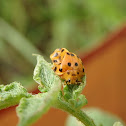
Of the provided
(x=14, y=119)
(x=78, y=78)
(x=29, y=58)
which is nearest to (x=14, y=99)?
(x=78, y=78)

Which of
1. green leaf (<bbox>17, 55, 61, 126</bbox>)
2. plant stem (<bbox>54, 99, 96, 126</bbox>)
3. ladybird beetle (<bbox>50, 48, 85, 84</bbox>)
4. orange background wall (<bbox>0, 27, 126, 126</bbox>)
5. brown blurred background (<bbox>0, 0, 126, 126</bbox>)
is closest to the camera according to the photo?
green leaf (<bbox>17, 55, 61, 126</bbox>)

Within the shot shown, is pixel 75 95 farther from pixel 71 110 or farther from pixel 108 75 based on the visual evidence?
pixel 108 75

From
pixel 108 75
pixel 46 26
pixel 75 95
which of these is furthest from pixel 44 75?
pixel 46 26

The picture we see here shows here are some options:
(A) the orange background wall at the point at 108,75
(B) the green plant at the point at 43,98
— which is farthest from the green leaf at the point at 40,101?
(A) the orange background wall at the point at 108,75

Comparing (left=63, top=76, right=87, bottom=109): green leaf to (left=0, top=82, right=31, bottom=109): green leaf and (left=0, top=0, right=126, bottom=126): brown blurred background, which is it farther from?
(left=0, top=0, right=126, bottom=126): brown blurred background

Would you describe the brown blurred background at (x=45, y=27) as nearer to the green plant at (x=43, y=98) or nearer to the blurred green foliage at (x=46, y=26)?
the blurred green foliage at (x=46, y=26)

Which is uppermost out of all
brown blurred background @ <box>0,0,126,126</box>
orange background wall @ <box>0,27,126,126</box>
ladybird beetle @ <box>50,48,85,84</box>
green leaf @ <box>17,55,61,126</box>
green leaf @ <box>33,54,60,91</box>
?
brown blurred background @ <box>0,0,126,126</box>

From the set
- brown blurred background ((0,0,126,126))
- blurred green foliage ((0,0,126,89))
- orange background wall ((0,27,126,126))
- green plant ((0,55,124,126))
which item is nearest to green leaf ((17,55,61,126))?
green plant ((0,55,124,126))
